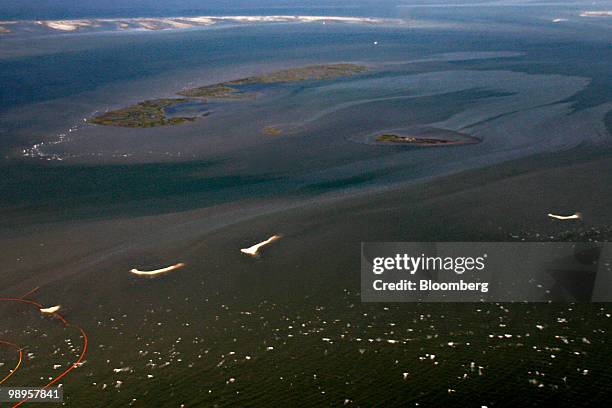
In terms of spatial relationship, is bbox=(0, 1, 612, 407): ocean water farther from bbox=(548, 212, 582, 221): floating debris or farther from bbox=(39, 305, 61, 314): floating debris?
bbox=(548, 212, 582, 221): floating debris

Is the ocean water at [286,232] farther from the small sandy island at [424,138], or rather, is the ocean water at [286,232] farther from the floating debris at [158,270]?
the small sandy island at [424,138]

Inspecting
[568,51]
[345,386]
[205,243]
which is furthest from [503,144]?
[568,51]

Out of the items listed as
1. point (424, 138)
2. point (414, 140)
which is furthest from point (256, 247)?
point (424, 138)

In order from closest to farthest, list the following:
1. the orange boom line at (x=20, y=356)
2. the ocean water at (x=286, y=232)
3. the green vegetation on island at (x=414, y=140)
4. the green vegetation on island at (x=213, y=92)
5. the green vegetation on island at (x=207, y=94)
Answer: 1. the ocean water at (x=286, y=232)
2. the orange boom line at (x=20, y=356)
3. the green vegetation on island at (x=414, y=140)
4. the green vegetation on island at (x=207, y=94)
5. the green vegetation on island at (x=213, y=92)

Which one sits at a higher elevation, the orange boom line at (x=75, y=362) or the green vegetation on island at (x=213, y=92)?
the green vegetation on island at (x=213, y=92)

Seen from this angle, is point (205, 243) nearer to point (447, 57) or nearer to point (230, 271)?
point (230, 271)

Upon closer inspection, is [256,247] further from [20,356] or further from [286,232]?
[20,356]

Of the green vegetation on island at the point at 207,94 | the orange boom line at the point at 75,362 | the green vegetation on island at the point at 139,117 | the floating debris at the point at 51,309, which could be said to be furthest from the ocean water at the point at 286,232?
the green vegetation on island at the point at 207,94

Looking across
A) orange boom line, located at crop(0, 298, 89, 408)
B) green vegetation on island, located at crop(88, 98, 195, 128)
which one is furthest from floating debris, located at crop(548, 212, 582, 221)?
green vegetation on island, located at crop(88, 98, 195, 128)
